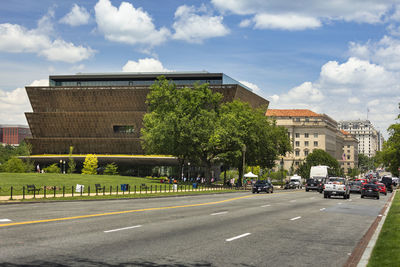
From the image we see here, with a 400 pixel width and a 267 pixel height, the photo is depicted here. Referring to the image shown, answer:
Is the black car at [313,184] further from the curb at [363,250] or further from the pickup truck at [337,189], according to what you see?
the curb at [363,250]

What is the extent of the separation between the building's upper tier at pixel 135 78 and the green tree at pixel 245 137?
41362mm

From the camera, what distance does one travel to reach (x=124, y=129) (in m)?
114

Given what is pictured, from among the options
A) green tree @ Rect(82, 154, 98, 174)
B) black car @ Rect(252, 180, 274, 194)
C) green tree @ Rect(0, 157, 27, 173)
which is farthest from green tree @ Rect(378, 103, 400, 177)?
green tree @ Rect(0, 157, 27, 173)

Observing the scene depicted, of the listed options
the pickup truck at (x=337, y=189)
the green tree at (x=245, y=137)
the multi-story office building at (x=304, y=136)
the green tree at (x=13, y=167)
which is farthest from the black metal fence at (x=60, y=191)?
the multi-story office building at (x=304, y=136)

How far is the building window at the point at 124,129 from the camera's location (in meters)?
113

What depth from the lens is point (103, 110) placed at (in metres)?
116

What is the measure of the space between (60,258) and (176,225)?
7.67 meters

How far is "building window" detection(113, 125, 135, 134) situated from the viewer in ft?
372

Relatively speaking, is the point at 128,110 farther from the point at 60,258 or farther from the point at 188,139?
the point at 60,258

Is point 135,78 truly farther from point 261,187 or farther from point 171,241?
point 171,241

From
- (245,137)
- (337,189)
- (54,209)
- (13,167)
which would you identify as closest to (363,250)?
(54,209)

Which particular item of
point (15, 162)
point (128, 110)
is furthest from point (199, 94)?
point (128, 110)

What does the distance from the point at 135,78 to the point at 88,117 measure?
19.5m

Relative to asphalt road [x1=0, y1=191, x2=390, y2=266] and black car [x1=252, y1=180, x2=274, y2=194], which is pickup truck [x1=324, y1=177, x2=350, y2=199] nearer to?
black car [x1=252, y1=180, x2=274, y2=194]
